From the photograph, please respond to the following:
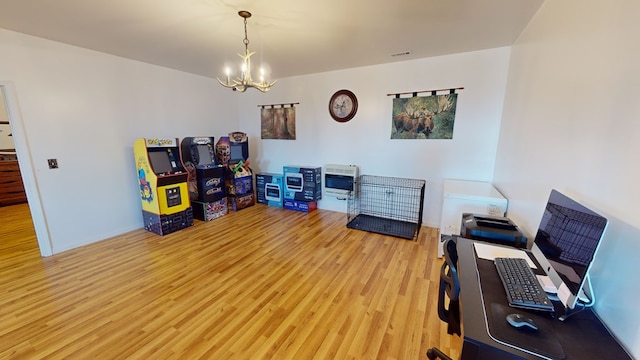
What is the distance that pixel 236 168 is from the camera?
4.58 meters

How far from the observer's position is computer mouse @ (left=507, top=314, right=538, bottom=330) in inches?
35.7

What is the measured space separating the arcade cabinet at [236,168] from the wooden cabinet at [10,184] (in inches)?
172

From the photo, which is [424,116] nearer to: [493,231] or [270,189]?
[493,231]

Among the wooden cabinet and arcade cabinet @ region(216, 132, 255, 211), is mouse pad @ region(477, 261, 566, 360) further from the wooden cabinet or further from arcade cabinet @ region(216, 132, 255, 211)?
the wooden cabinet

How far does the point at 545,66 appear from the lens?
187 cm

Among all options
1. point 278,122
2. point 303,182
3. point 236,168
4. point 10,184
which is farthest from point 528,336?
point 10,184

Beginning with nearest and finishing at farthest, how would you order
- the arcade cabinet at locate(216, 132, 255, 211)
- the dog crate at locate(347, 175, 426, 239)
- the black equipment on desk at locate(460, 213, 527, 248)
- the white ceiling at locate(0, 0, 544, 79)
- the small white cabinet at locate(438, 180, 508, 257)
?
the black equipment on desk at locate(460, 213, 527, 248)
the white ceiling at locate(0, 0, 544, 79)
the small white cabinet at locate(438, 180, 508, 257)
the dog crate at locate(347, 175, 426, 239)
the arcade cabinet at locate(216, 132, 255, 211)

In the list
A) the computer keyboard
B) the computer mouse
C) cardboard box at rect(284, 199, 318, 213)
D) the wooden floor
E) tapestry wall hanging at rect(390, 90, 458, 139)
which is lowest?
the wooden floor

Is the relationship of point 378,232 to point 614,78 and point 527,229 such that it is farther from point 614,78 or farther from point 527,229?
point 614,78

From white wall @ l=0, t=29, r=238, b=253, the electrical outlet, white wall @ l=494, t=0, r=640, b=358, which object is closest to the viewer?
white wall @ l=494, t=0, r=640, b=358

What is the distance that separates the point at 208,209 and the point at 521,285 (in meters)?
4.14

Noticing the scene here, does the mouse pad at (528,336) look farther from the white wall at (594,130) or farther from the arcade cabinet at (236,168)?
the arcade cabinet at (236,168)

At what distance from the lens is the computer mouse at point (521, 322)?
0.91 metres

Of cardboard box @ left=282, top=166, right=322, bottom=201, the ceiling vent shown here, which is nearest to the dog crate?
cardboard box @ left=282, top=166, right=322, bottom=201
